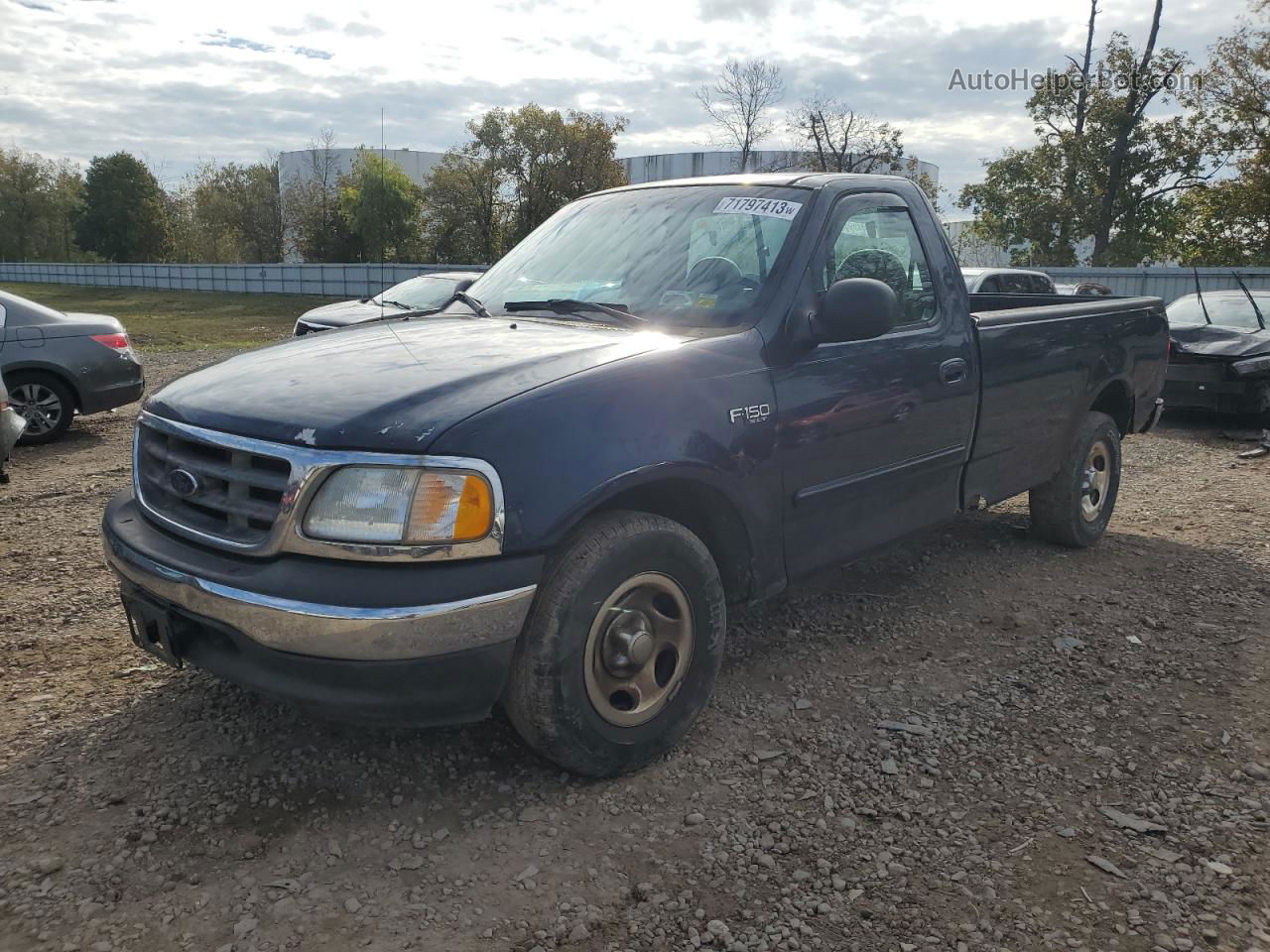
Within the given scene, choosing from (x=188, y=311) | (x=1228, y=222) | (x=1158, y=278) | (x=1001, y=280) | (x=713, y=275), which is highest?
(x=1228, y=222)

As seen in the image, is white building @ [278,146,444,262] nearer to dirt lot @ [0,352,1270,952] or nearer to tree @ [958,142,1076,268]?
tree @ [958,142,1076,268]

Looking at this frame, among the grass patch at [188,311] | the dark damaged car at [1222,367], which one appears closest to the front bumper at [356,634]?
the dark damaged car at [1222,367]

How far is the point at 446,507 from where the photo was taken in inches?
102

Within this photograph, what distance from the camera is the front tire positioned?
2.81 meters

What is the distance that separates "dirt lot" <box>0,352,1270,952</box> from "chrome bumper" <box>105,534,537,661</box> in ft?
2.06

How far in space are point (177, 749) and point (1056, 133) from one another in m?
39.4

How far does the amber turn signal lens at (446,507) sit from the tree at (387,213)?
4582 centimetres

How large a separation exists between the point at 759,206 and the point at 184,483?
90.2 inches

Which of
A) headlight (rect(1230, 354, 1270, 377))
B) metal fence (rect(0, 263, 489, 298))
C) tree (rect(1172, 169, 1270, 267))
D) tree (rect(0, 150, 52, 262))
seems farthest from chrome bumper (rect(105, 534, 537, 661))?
tree (rect(0, 150, 52, 262))

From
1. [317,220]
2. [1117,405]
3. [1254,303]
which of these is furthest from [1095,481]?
[317,220]

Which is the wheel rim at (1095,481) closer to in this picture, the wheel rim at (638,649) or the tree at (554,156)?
the wheel rim at (638,649)

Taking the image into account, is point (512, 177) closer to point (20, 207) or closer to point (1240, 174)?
point (1240, 174)

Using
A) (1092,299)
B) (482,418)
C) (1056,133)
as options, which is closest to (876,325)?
(482,418)

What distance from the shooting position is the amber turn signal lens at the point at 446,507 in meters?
2.58
